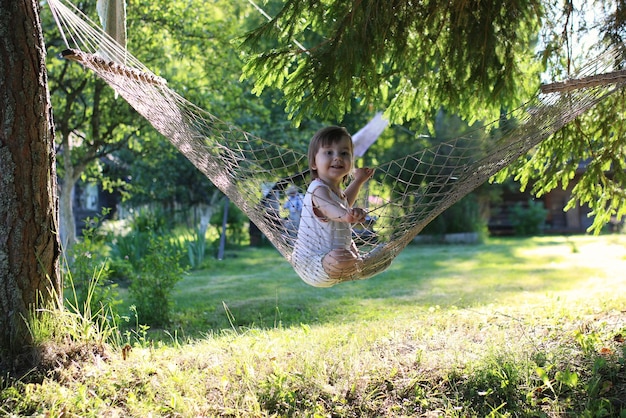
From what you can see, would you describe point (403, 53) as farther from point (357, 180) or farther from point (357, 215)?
point (357, 215)

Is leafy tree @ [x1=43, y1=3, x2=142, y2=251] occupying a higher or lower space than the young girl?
higher

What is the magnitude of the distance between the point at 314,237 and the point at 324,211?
13 centimetres

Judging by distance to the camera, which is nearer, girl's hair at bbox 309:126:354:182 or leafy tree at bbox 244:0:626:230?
girl's hair at bbox 309:126:354:182

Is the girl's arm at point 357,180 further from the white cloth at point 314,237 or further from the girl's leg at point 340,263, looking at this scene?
the girl's leg at point 340,263

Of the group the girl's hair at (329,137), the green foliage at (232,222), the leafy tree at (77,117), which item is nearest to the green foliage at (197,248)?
the leafy tree at (77,117)

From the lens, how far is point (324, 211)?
2301 millimetres

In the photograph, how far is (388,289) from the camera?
530 cm

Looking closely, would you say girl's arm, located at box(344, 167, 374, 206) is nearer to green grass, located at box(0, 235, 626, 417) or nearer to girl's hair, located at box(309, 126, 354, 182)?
girl's hair, located at box(309, 126, 354, 182)

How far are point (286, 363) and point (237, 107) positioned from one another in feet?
14.1

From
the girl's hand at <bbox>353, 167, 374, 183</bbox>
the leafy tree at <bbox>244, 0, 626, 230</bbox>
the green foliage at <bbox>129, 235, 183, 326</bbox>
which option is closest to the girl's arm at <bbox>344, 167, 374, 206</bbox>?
the girl's hand at <bbox>353, 167, 374, 183</bbox>

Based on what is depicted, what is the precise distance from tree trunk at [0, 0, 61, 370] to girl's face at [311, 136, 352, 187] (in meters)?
0.99

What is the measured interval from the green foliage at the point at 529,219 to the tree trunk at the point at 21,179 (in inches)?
407

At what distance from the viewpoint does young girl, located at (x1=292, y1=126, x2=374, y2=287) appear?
228cm

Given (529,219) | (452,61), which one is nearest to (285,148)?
(452,61)
